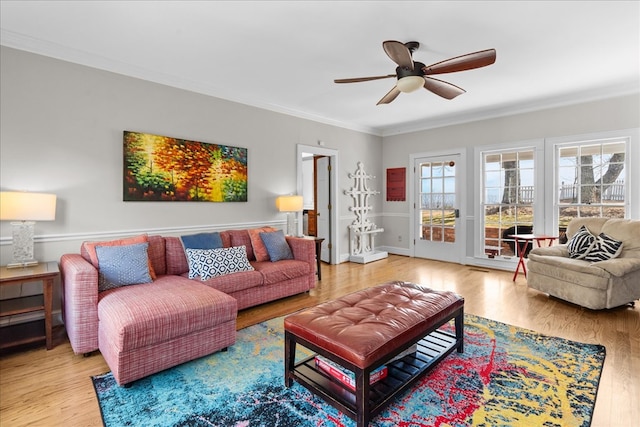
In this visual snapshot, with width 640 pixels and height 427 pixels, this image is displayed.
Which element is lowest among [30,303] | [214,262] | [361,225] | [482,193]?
[30,303]

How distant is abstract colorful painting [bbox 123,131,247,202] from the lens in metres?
3.47

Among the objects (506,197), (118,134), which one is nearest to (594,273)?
(506,197)

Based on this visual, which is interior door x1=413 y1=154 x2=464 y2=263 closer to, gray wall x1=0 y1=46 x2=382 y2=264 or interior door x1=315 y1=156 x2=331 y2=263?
interior door x1=315 y1=156 x2=331 y2=263

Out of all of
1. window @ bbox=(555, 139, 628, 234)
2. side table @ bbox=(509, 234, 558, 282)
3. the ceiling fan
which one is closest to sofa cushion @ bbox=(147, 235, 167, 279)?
the ceiling fan

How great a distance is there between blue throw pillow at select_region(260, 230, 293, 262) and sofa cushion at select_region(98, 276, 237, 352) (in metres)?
1.33

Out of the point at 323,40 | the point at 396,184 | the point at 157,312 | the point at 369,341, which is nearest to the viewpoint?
the point at 369,341

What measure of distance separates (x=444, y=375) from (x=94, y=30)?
3.83 m

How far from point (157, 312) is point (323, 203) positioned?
4.18 metres

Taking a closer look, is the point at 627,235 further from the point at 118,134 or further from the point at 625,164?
the point at 118,134

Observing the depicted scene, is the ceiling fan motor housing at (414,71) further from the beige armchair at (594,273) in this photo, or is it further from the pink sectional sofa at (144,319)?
the beige armchair at (594,273)

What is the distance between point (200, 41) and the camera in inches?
115

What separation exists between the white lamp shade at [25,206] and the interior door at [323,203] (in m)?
4.03

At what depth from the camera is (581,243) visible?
3816mm

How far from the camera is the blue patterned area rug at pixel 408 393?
1758 mm
